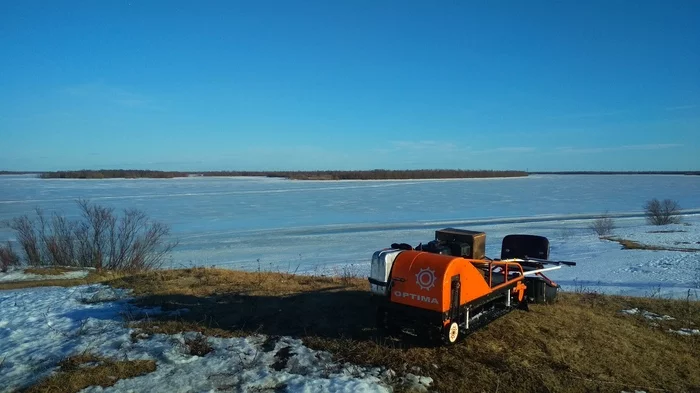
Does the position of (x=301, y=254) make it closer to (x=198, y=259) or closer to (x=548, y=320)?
(x=198, y=259)

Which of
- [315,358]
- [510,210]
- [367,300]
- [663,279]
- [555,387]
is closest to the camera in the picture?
[555,387]

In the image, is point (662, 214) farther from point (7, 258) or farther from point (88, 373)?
point (7, 258)

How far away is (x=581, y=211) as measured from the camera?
33.1 metres

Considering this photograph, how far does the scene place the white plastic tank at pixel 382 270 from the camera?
486 centimetres

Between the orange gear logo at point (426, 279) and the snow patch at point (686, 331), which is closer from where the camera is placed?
the orange gear logo at point (426, 279)

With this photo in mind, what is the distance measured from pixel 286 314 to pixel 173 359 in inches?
67.1

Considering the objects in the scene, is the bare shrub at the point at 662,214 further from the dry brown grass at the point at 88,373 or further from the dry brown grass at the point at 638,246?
the dry brown grass at the point at 88,373

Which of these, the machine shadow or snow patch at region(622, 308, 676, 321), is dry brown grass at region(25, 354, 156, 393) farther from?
snow patch at region(622, 308, 676, 321)

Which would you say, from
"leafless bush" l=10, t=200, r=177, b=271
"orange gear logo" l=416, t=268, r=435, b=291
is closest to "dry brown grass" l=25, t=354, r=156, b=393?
"orange gear logo" l=416, t=268, r=435, b=291

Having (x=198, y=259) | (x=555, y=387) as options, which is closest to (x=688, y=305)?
(x=555, y=387)

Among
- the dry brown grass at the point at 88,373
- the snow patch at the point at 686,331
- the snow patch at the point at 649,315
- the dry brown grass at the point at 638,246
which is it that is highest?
the dry brown grass at the point at 88,373

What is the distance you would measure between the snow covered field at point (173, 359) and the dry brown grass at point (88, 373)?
0.09 metres

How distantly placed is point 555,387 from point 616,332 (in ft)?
6.89

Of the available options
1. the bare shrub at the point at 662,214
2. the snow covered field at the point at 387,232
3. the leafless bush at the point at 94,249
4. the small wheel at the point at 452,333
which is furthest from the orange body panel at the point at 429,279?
the bare shrub at the point at 662,214
